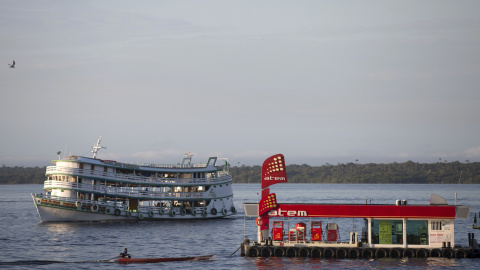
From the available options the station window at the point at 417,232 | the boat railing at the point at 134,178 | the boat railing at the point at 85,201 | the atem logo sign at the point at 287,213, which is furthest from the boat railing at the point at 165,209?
the station window at the point at 417,232

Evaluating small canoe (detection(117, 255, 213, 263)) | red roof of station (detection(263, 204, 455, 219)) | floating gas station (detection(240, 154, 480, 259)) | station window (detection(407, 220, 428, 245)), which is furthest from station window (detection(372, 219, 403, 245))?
small canoe (detection(117, 255, 213, 263))

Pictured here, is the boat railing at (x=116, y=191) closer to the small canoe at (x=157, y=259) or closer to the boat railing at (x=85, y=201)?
the boat railing at (x=85, y=201)

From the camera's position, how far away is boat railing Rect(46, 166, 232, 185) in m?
69.4

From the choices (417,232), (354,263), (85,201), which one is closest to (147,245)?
(85,201)

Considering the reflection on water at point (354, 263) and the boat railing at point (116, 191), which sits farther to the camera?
the boat railing at point (116, 191)

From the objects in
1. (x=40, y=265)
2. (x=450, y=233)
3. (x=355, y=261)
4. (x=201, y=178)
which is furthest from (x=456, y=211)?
(x=201, y=178)

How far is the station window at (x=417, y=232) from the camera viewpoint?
4409 centimetres

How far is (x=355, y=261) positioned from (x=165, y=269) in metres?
13.7

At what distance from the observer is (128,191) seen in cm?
7450

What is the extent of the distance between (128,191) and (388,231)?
38.9 meters

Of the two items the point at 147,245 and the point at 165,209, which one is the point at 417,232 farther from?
the point at 165,209

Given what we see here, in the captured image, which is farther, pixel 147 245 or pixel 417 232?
pixel 147 245

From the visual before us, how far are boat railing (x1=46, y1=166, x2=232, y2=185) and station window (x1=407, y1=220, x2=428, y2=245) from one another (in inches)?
1478

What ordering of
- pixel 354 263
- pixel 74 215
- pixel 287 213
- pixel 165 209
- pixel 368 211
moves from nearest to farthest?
pixel 354 263
pixel 368 211
pixel 287 213
pixel 74 215
pixel 165 209
